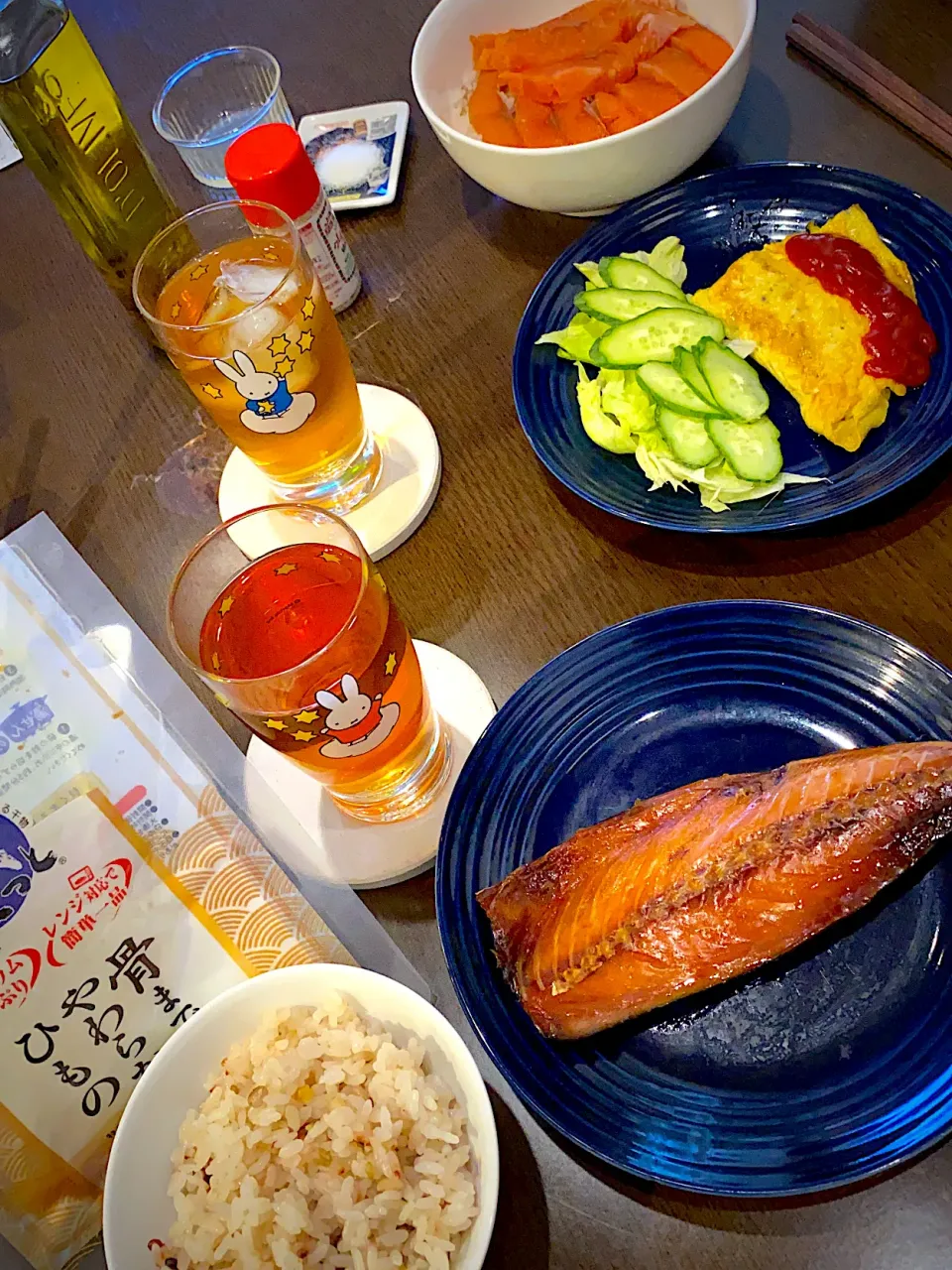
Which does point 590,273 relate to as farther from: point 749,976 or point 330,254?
point 749,976

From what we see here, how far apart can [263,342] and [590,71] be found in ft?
2.35

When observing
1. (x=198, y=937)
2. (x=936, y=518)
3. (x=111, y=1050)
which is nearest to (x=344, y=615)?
(x=198, y=937)

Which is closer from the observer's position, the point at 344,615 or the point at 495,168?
the point at 344,615

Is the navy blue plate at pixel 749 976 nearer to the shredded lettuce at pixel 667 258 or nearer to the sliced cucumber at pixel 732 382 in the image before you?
the sliced cucumber at pixel 732 382

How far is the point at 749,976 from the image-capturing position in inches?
36.2

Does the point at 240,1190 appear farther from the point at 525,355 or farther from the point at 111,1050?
the point at 525,355

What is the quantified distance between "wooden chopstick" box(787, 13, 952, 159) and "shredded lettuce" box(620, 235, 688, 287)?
391 mm

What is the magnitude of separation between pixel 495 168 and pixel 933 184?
0.60 m

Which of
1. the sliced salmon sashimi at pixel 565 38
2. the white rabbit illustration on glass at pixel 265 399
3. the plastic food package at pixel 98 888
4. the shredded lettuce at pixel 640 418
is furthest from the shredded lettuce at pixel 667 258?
the plastic food package at pixel 98 888

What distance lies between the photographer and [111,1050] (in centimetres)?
90

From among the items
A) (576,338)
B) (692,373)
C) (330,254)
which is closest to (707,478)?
(692,373)

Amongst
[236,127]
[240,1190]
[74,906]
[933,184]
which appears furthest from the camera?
[236,127]

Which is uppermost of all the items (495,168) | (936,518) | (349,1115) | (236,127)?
(236,127)

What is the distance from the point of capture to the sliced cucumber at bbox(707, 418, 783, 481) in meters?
1.16
